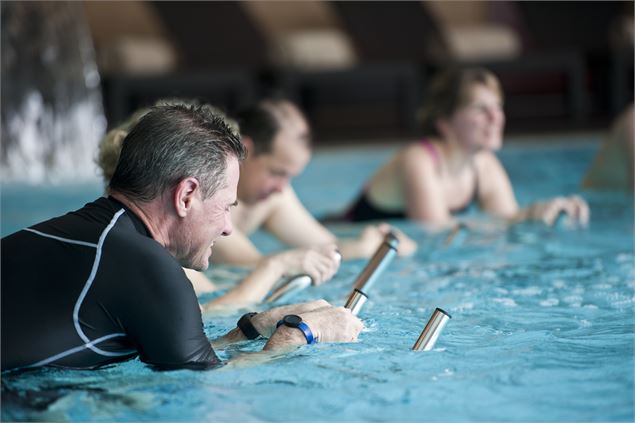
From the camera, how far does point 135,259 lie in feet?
6.80

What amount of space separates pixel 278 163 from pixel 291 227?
761mm

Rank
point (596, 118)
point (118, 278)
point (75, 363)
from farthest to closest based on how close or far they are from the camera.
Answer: point (596, 118) < point (75, 363) < point (118, 278)

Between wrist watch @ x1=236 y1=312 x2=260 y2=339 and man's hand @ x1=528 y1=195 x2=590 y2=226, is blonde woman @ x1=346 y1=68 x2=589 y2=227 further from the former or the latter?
wrist watch @ x1=236 y1=312 x2=260 y2=339

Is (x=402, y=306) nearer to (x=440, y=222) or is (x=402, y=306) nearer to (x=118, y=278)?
(x=118, y=278)

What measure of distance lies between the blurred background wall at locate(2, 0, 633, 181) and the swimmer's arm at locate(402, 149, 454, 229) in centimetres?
561

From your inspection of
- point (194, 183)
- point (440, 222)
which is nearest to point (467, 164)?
point (440, 222)

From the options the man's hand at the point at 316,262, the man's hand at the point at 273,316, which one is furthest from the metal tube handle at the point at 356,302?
the man's hand at the point at 316,262

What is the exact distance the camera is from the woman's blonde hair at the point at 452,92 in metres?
4.91

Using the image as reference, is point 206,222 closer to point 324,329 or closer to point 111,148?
point 324,329

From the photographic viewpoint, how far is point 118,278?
6.77 ft

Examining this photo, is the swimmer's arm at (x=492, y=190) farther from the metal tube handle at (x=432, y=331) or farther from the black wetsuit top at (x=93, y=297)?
the black wetsuit top at (x=93, y=297)

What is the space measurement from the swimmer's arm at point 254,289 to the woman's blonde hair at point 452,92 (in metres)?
2.05

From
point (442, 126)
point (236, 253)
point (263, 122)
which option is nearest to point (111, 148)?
point (263, 122)

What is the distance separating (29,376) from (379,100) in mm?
10826
